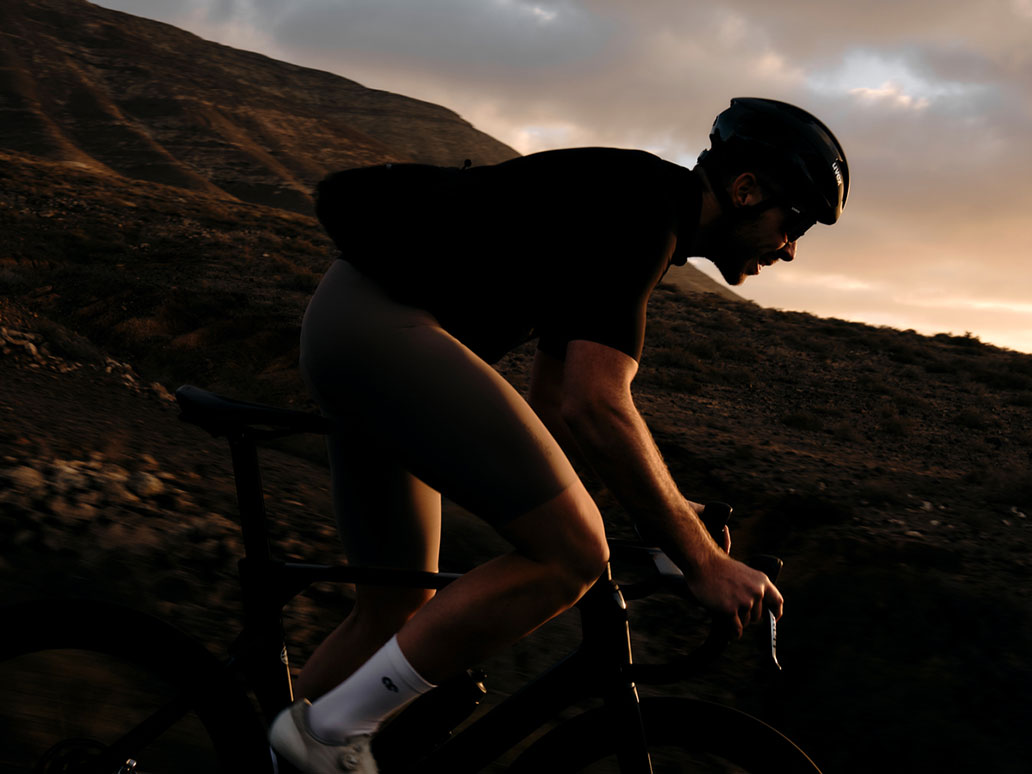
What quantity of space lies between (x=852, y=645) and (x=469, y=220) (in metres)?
3.63

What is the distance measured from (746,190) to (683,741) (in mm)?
1196

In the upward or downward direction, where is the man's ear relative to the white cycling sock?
upward

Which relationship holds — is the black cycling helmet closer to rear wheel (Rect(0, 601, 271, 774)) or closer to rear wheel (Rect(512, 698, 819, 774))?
rear wheel (Rect(512, 698, 819, 774))

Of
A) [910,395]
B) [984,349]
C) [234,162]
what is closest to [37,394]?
[910,395]

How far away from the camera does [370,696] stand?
156 cm

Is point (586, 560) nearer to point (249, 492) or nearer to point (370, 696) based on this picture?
point (370, 696)

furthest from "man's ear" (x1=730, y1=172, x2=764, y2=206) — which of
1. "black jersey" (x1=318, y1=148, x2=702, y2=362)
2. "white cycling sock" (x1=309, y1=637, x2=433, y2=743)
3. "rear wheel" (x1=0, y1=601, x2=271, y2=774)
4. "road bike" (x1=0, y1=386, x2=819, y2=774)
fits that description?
"rear wheel" (x1=0, y1=601, x2=271, y2=774)

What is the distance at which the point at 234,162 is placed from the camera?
4431cm

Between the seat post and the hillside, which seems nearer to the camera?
the seat post

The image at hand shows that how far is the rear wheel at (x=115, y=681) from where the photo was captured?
1.62 m

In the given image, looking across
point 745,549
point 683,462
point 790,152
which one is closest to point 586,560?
point 790,152

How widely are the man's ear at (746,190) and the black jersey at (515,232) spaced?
109mm

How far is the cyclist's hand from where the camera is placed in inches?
57.9

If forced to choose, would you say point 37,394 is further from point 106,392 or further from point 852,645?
point 852,645
